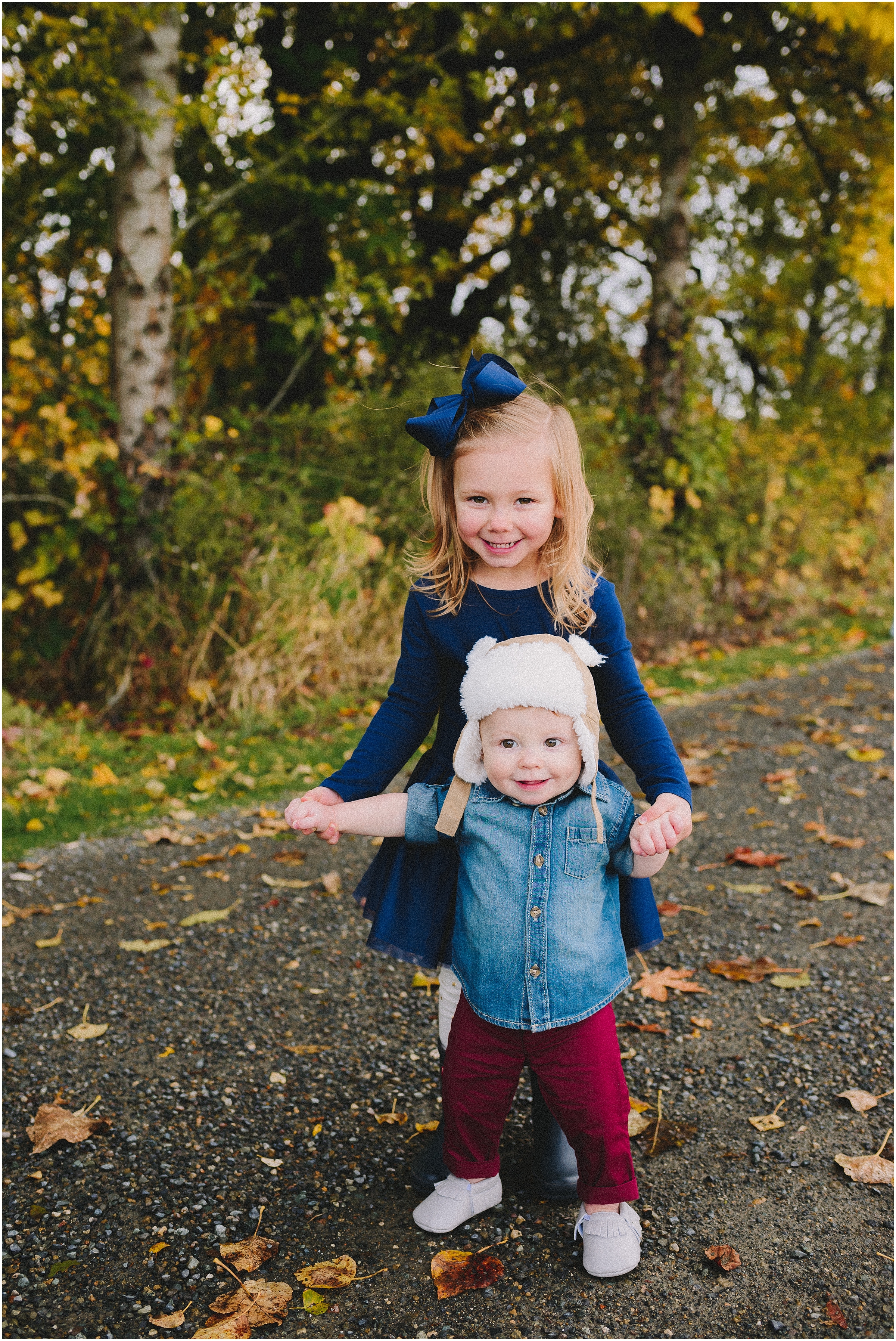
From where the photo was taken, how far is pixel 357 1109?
2336mm

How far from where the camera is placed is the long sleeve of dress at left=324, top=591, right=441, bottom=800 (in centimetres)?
194

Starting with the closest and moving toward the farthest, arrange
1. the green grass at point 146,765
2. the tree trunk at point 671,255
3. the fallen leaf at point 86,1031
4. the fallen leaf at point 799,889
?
the fallen leaf at point 86,1031 → the fallen leaf at point 799,889 → the green grass at point 146,765 → the tree trunk at point 671,255

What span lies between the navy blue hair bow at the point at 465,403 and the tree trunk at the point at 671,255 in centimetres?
594

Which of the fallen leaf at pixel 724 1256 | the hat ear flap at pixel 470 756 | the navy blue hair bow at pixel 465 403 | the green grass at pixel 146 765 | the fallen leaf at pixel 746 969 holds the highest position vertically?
the navy blue hair bow at pixel 465 403

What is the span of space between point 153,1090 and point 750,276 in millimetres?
13967

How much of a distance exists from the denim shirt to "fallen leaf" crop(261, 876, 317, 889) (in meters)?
1.77

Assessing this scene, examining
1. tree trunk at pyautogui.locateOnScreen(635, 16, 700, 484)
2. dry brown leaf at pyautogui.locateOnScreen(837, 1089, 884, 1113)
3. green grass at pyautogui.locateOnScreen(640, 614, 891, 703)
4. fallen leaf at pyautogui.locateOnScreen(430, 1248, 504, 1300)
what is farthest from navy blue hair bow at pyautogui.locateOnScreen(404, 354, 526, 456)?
tree trunk at pyautogui.locateOnScreen(635, 16, 700, 484)

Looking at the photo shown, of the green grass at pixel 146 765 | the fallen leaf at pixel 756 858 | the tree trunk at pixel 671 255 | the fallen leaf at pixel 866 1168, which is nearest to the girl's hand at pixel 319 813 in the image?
the fallen leaf at pixel 866 1168

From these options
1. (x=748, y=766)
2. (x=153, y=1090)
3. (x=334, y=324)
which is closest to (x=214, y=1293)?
(x=153, y=1090)

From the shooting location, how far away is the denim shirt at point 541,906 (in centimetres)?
174

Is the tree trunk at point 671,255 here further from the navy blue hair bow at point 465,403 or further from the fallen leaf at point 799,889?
the navy blue hair bow at point 465,403

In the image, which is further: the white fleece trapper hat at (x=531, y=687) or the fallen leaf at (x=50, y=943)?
the fallen leaf at (x=50, y=943)

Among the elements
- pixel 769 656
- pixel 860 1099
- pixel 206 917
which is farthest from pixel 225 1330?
pixel 769 656

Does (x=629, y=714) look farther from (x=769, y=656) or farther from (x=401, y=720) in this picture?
(x=769, y=656)
